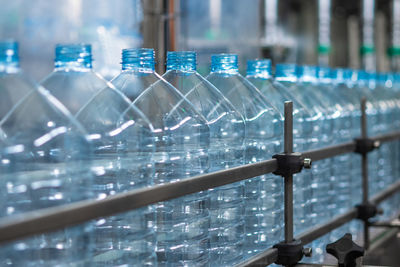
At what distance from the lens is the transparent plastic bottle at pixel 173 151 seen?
1.20m

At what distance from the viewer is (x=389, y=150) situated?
3027 millimetres

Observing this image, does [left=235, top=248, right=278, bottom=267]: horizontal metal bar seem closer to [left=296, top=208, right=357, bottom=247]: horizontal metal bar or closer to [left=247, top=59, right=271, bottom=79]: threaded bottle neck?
[left=296, top=208, right=357, bottom=247]: horizontal metal bar

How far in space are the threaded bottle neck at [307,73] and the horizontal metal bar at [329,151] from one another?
28 cm

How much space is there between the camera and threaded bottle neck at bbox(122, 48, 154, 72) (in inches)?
45.6

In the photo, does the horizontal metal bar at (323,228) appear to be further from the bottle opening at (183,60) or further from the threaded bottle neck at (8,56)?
the threaded bottle neck at (8,56)

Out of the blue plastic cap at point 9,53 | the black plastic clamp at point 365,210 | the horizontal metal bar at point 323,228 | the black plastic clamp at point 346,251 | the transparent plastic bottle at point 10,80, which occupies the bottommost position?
the black plastic clamp at point 365,210

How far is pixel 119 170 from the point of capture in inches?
46.4

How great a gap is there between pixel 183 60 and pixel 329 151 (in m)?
0.55

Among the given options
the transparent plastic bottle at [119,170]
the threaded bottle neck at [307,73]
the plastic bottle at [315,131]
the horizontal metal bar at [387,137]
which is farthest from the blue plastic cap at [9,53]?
the horizontal metal bar at [387,137]

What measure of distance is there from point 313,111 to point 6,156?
115 cm

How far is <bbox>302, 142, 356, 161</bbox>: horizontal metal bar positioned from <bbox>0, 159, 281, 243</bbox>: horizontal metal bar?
373 millimetres

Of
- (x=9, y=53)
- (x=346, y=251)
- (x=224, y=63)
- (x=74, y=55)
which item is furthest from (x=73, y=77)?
(x=346, y=251)

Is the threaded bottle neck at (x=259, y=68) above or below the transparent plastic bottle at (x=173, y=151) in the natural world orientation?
above

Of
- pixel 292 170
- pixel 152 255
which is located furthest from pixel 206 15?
pixel 152 255
